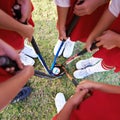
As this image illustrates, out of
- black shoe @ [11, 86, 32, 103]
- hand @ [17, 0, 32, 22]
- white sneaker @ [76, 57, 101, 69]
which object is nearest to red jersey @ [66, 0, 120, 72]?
hand @ [17, 0, 32, 22]

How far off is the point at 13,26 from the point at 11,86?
26 centimetres

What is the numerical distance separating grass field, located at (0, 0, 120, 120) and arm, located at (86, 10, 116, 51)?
43cm

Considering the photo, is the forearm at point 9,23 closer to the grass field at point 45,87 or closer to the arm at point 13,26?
the arm at point 13,26

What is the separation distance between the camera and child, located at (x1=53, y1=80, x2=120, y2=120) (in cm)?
85

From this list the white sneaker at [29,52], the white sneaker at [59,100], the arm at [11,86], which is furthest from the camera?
the white sneaker at [29,52]

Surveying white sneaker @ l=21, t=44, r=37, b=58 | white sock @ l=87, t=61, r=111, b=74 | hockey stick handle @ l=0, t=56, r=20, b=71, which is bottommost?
white sock @ l=87, t=61, r=111, b=74

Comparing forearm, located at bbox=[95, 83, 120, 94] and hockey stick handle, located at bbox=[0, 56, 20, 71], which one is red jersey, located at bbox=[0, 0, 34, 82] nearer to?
hockey stick handle, located at bbox=[0, 56, 20, 71]

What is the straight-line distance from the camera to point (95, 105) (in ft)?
2.87

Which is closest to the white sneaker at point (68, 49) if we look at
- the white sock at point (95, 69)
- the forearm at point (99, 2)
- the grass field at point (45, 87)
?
the grass field at point (45, 87)

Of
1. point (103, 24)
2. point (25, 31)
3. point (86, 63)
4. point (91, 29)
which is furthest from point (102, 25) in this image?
point (86, 63)

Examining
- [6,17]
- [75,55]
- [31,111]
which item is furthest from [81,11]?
[31,111]

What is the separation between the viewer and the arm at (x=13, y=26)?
97 centimetres

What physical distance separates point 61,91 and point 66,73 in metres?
0.10

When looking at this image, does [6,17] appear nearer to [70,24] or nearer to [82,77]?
[70,24]
